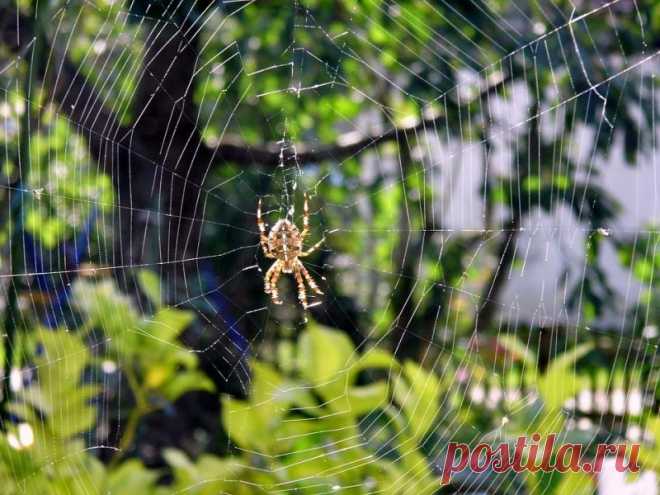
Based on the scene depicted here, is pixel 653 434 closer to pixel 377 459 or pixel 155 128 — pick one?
pixel 377 459

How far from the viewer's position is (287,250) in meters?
2.21

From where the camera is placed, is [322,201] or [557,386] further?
[322,201]

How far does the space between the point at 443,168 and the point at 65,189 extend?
3.68 feet

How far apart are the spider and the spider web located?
7 centimetres

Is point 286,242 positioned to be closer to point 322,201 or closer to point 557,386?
point 322,201

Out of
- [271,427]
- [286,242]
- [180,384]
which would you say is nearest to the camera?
[271,427]

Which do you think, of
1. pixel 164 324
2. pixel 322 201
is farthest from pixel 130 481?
pixel 322 201

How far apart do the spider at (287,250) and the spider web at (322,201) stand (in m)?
0.07

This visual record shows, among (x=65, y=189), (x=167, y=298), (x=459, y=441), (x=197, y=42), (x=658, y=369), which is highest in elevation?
(x=197, y=42)

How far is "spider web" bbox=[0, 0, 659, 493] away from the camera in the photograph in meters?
1.77

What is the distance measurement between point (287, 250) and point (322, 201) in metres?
0.50

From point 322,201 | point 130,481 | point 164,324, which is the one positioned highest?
point 322,201

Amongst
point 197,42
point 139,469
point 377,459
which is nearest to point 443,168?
point 197,42

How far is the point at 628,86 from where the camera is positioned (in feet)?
7.89
